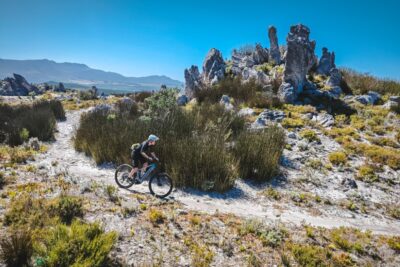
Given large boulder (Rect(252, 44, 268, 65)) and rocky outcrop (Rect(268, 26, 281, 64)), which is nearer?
rocky outcrop (Rect(268, 26, 281, 64))

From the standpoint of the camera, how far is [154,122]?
9.62 metres

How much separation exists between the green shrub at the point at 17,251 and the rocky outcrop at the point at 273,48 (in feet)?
77.9

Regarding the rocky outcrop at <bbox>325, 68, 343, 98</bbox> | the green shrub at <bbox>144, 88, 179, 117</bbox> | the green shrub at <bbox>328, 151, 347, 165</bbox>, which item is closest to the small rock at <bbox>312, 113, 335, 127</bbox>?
the green shrub at <bbox>328, 151, 347, 165</bbox>

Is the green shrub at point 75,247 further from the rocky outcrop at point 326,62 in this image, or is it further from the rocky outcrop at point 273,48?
the rocky outcrop at point 326,62

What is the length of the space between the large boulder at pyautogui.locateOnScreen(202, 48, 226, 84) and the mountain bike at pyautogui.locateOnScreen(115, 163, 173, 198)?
49.7 ft

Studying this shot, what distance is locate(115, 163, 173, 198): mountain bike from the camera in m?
5.93

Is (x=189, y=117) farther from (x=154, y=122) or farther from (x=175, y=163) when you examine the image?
(x=175, y=163)

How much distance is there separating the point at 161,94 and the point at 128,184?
22.8 ft

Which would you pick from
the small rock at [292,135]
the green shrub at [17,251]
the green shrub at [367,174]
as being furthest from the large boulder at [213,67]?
the green shrub at [17,251]

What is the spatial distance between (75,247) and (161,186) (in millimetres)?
3204

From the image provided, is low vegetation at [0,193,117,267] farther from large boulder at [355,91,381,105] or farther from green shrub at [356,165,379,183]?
large boulder at [355,91,381,105]

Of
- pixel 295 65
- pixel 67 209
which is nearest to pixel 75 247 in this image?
pixel 67 209

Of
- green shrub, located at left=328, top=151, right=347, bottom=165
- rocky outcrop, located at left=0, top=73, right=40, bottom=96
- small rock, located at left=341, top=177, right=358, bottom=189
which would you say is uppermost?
green shrub, located at left=328, top=151, right=347, bottom=165

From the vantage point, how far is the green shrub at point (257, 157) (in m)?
7.30
